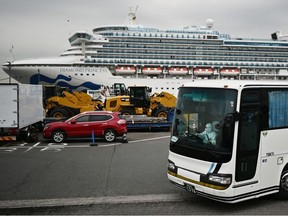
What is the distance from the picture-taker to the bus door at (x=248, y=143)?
522 centimetres

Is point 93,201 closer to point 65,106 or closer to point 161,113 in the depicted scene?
point 161,113

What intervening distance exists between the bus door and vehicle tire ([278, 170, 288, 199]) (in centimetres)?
77

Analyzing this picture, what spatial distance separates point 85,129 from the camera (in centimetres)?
1402

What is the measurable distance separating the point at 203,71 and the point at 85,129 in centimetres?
3689

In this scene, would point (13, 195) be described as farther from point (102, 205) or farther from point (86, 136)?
point (86, 136)

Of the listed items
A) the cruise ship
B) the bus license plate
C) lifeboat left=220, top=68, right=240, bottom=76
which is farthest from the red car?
lifeboat left=220, top=68, right=240, bottom=76

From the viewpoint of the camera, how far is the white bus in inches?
204

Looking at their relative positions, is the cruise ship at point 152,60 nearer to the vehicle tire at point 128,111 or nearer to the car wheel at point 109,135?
the vehicle tire at point 128,111

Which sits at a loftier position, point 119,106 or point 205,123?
point 205,123

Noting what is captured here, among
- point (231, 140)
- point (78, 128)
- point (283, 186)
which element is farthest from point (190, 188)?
point (78, 128)

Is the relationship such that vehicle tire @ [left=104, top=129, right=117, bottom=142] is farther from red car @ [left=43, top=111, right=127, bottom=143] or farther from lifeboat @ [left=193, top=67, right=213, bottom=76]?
lifeboat @ [left=193, top=67, right=213, bottom=76]

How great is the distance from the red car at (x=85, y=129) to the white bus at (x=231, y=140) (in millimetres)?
8289

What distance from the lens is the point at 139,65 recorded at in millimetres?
45625

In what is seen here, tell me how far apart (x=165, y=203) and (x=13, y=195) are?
3.20 m
